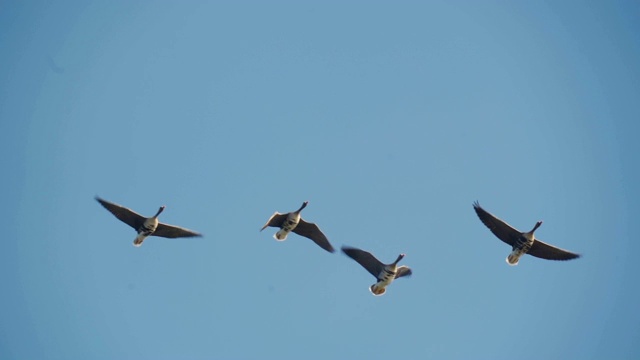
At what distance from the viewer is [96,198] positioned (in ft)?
145

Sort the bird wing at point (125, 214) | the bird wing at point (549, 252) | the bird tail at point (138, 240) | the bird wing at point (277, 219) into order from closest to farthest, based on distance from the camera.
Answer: the bird wing at point (125, 214)
the bird wing at point (277, 219)
the bird wing at point (549, 252)
the bird tail at point (138, 240)

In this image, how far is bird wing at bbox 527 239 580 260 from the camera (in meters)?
45.9

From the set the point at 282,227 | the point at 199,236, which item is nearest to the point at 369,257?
the point at 282,227

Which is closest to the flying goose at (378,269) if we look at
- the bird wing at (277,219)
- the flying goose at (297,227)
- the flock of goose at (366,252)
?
the flock of goose at (366,252)

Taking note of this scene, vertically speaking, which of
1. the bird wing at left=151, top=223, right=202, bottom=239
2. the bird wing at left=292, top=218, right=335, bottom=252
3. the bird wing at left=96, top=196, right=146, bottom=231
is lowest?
the bird wing at left=96, top=196, right=146, bottom=231

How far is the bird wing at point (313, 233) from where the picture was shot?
46.7 metres

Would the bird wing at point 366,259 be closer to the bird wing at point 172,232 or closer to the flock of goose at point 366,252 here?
the flock of goose at point 366,252

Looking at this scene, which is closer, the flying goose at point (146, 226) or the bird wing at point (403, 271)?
the bird wing at point (403, 271)

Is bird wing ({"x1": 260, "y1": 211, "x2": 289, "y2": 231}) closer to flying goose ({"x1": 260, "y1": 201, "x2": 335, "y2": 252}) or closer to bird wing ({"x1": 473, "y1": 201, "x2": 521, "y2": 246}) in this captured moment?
flying goose ({"x1": 260, "y1": 201, "x2": 335, "y2": 252})

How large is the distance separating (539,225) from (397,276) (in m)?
7.32

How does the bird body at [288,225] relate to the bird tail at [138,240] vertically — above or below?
above

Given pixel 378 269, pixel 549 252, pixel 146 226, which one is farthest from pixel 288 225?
pixel 549 252

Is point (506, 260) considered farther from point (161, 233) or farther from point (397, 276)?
point (161, 233)

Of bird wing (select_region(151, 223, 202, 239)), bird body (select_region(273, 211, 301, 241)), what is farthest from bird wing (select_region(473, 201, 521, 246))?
bird wing (select_region(151, 223, 202, 239))
